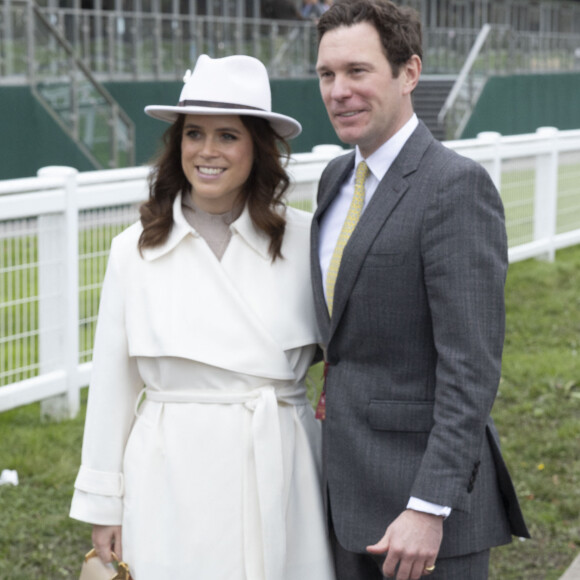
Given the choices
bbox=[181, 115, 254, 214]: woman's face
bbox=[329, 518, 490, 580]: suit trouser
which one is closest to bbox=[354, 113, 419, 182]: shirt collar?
bbox=[181, 115, 254, 214]: woman's face

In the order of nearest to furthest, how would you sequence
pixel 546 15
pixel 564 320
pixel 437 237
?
pixel 437 237 < pixel 564 320 < pixel 546 15

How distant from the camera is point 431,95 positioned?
25938mm

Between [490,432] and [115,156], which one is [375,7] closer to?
[490,432]

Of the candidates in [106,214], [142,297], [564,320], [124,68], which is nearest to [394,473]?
[142,297]

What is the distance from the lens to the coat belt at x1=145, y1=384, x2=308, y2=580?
9.46 ft

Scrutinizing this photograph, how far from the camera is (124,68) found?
61.3 feet

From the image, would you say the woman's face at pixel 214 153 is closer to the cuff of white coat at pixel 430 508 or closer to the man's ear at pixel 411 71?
the man's ear at pixel 411 71

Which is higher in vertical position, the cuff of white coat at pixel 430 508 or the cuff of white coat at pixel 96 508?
the cuff of white coat at pixel 430 508

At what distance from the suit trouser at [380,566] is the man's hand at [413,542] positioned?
20 centimetres

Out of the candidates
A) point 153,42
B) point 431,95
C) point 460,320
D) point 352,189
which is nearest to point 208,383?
point 352,189

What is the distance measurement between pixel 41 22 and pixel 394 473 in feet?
46.3

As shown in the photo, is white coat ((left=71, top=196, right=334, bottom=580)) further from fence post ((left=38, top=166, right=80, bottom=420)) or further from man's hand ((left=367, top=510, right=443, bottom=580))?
fence post ((left=38, top=166, right=80, bottom=420))

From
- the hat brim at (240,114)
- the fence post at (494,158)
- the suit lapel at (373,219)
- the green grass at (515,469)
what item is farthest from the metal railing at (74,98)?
the suit lapel at (373,219)

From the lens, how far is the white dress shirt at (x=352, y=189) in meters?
2.78
